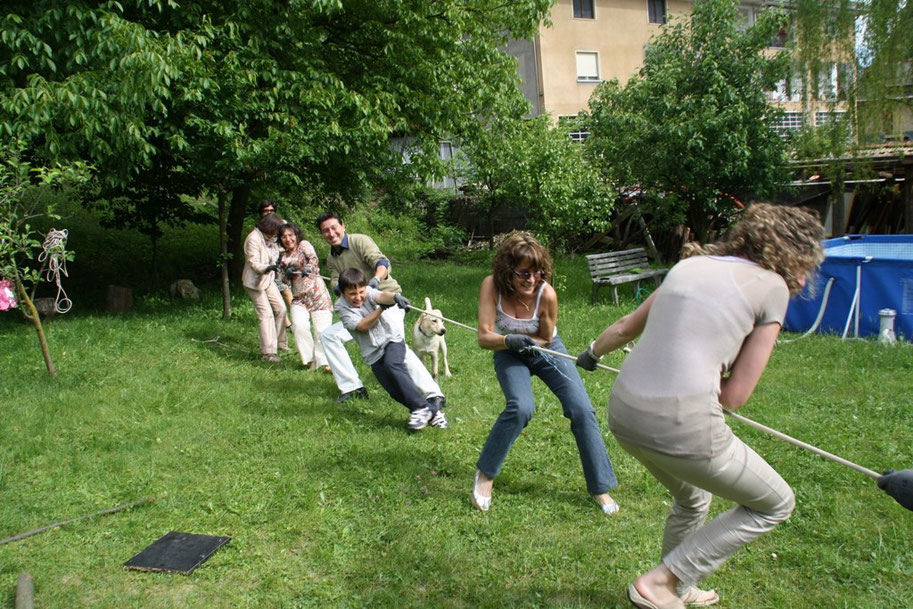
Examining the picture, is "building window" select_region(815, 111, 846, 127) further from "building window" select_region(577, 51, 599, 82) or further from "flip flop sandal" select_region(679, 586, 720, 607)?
"building window" select_region(577, 51, 599, 82)

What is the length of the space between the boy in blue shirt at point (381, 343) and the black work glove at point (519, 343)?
1831 millimetres

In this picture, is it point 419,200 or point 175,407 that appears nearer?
point 175,407

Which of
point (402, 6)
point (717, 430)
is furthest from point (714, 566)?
point (402, 6)

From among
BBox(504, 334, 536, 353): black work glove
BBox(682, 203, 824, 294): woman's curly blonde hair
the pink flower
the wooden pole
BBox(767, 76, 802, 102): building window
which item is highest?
BBox(767, 76, 802, 102): building window

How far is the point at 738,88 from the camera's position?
516 inches

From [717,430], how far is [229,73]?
375 inches

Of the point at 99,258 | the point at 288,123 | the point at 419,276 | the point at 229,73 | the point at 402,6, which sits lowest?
the point at 419,276

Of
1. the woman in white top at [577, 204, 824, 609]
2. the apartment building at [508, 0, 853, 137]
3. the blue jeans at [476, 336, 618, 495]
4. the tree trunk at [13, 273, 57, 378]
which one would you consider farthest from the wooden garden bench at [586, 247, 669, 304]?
the apartment building at [508, 0, 853, 137]

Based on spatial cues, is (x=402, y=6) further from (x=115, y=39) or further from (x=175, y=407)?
(x=175, y=407)

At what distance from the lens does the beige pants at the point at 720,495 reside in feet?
8.87

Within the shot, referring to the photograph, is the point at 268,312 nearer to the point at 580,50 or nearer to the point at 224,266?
the point at 224,266

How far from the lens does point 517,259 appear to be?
4.07m

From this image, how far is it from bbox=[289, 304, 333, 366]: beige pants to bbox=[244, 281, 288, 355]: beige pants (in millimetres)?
716

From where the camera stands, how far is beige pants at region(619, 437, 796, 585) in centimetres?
271
